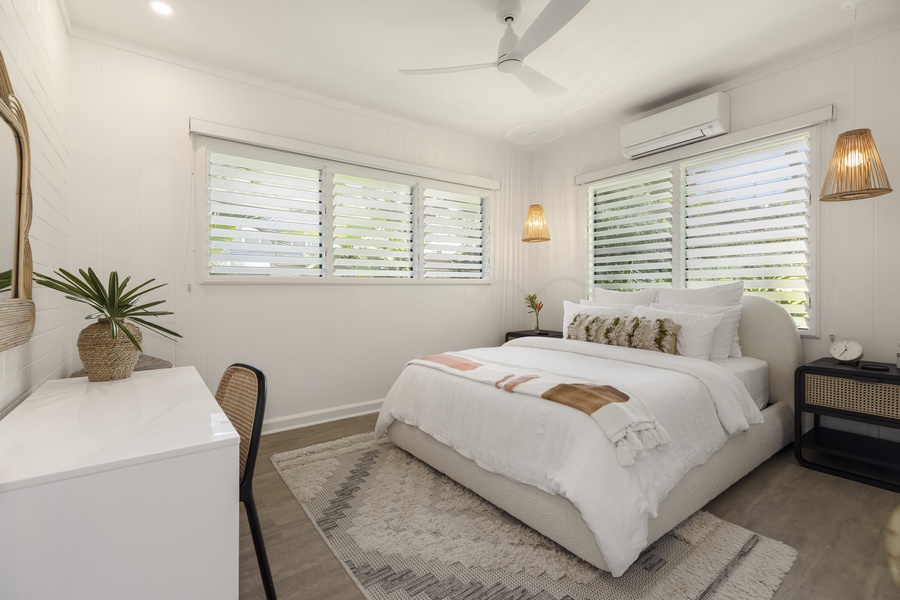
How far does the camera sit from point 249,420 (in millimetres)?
1476

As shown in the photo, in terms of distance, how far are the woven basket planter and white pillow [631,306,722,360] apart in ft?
10.1

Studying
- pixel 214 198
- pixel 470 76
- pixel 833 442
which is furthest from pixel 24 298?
pixel 833 442

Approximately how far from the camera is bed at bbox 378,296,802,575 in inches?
61.7

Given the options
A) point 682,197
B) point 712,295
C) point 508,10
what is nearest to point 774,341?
point 712,295

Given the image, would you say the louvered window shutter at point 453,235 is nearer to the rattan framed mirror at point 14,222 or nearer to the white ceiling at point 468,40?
the white ceiling at point 468,40

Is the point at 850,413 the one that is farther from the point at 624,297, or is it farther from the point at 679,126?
the point at 679,126

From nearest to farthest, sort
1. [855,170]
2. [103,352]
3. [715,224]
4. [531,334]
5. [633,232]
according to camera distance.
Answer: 1. [103,352]
2. [855,170]
3. [715,224]
4. [633,232]
5. [531,334]

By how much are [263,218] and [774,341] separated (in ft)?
12.4

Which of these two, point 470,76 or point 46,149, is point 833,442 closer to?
point 470,76

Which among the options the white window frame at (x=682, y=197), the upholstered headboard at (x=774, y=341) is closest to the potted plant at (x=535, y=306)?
the white window frame at (x=682, y=197)

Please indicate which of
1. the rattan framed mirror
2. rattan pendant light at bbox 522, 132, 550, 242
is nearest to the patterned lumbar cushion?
rattan pendant light at bbox 522, 132, 550, 242

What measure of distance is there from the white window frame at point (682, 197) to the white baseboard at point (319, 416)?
2477 mm

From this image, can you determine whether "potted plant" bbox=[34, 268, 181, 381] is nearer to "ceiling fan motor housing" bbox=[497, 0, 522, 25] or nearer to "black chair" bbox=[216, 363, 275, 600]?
"black chair" bbox=[216, 363, 275, 600]

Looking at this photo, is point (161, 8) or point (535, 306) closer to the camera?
point (161, 8)
